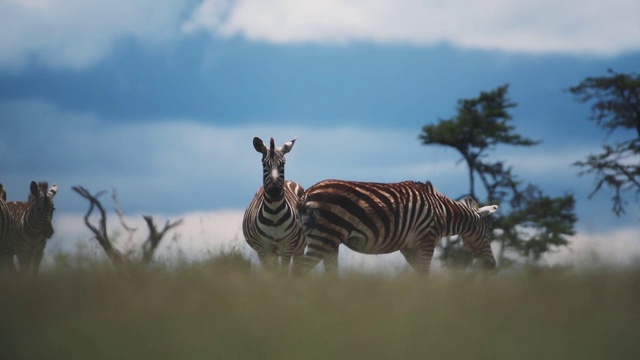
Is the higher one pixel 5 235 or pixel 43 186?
pixel 43 186

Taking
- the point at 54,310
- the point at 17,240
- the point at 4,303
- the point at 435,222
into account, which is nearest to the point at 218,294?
the point at 54,310

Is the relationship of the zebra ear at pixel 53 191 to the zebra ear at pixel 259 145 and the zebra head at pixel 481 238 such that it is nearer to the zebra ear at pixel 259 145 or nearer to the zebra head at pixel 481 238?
the zebra ear at pixel 259 145

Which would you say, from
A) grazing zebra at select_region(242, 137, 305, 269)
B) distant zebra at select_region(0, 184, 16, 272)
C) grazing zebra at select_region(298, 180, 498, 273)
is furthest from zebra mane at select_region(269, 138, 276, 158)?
distant zebra at select_region(0, 184, 16, 272)

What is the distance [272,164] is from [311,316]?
5762 mm

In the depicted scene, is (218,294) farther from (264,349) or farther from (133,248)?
(133,248)

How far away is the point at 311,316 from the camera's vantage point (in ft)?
21.7

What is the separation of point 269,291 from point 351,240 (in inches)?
189

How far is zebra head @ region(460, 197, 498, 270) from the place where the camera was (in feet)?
49.4

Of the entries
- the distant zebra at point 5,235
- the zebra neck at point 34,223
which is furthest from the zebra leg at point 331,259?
the distant zebra at point 5,235

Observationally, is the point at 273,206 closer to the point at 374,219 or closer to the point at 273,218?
the point at 273,218

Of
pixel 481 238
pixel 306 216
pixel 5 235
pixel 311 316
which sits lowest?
pixel 311 316

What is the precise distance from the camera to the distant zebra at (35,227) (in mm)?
15742

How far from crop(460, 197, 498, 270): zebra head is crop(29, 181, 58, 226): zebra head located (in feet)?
26.8

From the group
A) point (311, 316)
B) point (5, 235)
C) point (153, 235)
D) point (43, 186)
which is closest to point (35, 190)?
point (43, 186)
